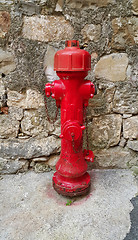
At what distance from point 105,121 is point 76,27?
0.95m

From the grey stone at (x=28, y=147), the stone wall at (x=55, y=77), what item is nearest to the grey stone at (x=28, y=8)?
the stone wall at (x=55, y=77)

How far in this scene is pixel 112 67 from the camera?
2006mm

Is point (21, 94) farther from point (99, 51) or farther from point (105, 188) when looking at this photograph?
point (105, 188)

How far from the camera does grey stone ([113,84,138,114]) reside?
6.72 feet

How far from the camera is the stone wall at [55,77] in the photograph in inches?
73.6

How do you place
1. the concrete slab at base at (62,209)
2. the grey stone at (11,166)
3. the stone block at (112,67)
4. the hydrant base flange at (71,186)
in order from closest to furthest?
the concrete slab at base at (62,209) < the hydrant base flange at (71,186) < the stone block at (112,67) < the grey stone at (11,166)

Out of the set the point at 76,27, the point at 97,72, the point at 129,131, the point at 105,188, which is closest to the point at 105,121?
the point at 129,131

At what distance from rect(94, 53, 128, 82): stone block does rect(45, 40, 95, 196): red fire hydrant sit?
0.41 m

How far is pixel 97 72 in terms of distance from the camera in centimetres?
201

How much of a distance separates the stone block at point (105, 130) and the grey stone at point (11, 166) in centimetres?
78

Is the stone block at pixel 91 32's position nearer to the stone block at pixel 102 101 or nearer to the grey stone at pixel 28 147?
the stone block at pixel 102 101

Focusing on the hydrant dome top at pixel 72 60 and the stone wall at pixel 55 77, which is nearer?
the hydrant dome top at pixel 72 60

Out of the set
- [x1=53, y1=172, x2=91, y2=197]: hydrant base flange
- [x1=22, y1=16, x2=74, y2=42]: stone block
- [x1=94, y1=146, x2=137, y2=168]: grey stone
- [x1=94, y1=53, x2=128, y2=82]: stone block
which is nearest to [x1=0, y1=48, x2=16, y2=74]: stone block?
[x1=22, y1=16, x2=74, y2=42]: stone block

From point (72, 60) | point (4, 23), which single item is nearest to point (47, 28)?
point (4, 23)
